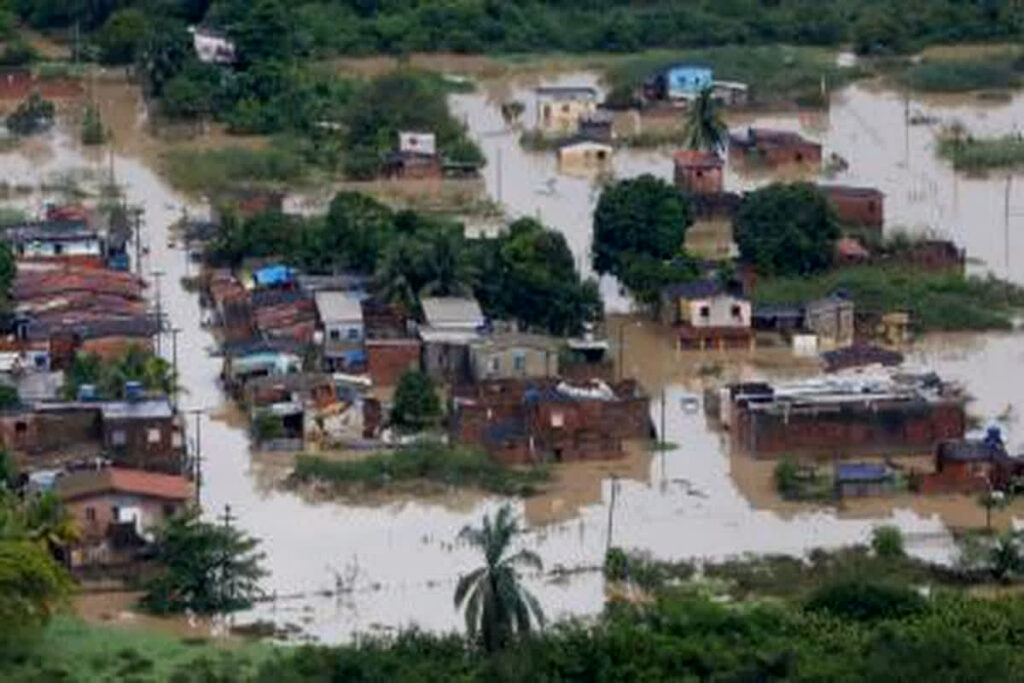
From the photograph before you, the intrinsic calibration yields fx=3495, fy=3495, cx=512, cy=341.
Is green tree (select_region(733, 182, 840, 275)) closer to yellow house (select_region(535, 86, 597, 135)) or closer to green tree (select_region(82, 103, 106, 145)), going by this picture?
yellow house (select_region(535, 86, 597, 135))

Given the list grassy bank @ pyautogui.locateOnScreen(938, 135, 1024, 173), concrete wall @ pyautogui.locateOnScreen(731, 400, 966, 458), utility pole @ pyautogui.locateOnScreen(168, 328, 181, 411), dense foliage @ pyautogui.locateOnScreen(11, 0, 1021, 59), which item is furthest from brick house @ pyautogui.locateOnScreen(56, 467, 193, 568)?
dense foliage @ pyautogui.locateOnScreen(11, 0, 1021, 59)

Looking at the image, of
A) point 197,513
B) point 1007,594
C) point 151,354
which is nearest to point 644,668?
point 1007,594

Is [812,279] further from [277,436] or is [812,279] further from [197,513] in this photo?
[197,513]

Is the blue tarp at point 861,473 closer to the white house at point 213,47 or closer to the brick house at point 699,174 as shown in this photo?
the brick house at point 699,174

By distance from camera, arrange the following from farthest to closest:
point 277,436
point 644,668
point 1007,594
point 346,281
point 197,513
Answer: point 346,281
point 277,436
point 197,513
point 1007,594
point 644,668

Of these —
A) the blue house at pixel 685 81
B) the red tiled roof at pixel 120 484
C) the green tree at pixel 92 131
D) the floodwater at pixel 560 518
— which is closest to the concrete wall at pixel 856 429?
the floodwater at pixel 560 518
